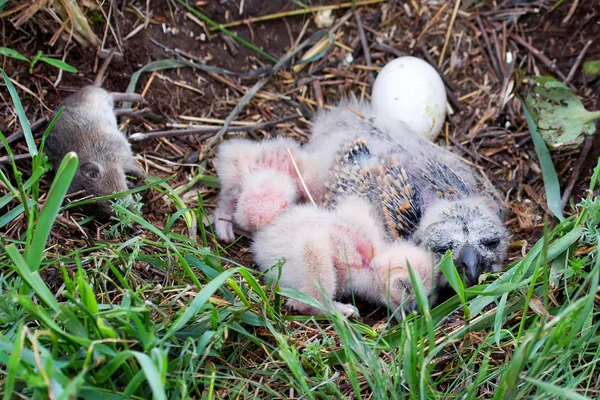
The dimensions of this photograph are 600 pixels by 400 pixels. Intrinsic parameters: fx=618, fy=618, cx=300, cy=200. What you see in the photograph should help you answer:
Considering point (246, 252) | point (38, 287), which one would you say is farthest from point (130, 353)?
point (246, 252)

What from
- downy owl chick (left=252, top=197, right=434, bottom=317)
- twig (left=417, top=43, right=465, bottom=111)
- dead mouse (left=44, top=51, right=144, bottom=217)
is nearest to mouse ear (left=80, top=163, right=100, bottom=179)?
dead mouse (left=44, top=51, right=144, bottom=217)

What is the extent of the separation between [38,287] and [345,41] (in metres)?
2.84

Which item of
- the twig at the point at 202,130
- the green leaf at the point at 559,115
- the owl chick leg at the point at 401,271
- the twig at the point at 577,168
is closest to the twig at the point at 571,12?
the green leaf at the point at 559,115

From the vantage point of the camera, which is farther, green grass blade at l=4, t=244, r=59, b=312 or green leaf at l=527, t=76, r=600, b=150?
green leaf at l=527, t=76, r=600, b=150

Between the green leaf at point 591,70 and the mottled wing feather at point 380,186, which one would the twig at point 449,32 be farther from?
the mottled wing feather at point 380,186

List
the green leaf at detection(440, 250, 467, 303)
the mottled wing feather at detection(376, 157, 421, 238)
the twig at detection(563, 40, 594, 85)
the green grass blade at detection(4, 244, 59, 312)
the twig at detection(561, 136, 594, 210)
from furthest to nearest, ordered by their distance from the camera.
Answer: the twig at detection(563, 40, 594, 85) → the twig at detection(561, 136, 594, 210) → the mottled wing feather at detection(376, 157, 421, 238) → the green leaf at detection(440, 250, 467, 303) → the green grass blade at detection(4, 244, 59, 312)

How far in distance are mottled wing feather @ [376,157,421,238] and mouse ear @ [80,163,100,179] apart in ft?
4.70

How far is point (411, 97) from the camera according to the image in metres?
3.43

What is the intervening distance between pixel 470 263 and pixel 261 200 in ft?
3.53

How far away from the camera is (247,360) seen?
94.3 inches

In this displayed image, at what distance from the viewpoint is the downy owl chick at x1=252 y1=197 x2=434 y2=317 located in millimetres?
2703

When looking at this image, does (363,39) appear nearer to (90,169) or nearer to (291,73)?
(291,73)

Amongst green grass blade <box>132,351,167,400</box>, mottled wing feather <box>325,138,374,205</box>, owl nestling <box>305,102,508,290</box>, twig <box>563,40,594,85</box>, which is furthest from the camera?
twig <box>563,40,594,85</box>

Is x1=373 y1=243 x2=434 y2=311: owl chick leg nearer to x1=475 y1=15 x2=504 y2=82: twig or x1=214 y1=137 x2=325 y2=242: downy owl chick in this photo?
x1=214 y1=137 x2=325 y2=242: downy owl chick
